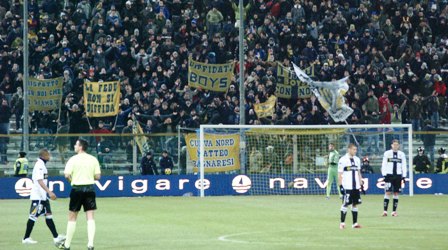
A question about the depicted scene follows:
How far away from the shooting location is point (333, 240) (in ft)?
82.1

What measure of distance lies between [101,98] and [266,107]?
655 cm

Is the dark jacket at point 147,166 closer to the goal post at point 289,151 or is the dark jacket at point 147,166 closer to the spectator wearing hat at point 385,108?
the goal post at point 289,151

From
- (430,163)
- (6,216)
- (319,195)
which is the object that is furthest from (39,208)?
(430,163)

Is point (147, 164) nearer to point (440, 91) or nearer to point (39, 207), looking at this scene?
point (440, 91)

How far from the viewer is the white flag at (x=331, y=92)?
141ft

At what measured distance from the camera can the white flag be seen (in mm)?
43094

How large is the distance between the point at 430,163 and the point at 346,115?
3734mm

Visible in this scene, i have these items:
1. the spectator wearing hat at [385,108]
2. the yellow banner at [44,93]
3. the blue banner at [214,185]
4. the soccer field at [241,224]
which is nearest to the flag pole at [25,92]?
the yellow banner at [44,93]

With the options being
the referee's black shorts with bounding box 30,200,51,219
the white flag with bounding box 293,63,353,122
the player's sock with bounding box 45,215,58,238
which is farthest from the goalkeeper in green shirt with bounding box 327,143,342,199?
the player's sock with bounding box 45,215,58,238

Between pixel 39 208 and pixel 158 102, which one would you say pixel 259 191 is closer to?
pixel 158 102

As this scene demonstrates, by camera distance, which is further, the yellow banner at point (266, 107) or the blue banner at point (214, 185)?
the yellow banner at point (266, 107)

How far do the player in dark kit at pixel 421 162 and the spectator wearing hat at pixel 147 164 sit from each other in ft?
33.0

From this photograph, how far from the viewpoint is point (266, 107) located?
44062 millimetres

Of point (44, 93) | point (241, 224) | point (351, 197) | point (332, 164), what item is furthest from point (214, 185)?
point (351, 197)
